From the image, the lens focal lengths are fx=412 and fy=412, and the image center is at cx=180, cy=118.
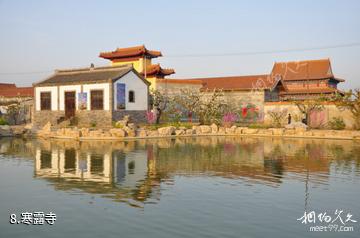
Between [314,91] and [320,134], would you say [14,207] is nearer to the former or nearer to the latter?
[320,134]

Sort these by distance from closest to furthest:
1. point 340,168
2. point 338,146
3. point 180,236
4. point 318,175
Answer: point 180,236 < point 318,175 < point 340,168 < point 338,146

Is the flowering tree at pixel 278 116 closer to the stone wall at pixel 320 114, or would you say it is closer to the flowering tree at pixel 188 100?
the stone wall at pixel 320 114

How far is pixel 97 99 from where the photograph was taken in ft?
109

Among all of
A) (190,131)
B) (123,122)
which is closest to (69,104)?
(123,122)

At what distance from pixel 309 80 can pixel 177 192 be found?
126 ft

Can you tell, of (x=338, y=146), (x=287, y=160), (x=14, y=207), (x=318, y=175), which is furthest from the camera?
(x=338, y=146)

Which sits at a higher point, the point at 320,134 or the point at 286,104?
the point at 286,104

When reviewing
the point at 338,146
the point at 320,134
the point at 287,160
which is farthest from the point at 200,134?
the point at 287,160

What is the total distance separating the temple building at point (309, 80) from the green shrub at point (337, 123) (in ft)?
32.8

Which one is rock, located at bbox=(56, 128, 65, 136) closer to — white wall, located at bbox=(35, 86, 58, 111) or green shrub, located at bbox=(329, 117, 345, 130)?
white wall, located at bbox=(35, 86, 58, 111)

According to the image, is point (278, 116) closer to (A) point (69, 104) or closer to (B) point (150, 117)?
(B) point (150, 117)

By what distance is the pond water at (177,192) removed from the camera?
858 centimetres

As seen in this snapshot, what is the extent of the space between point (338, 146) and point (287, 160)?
784cm

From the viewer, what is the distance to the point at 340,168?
16281 mm
